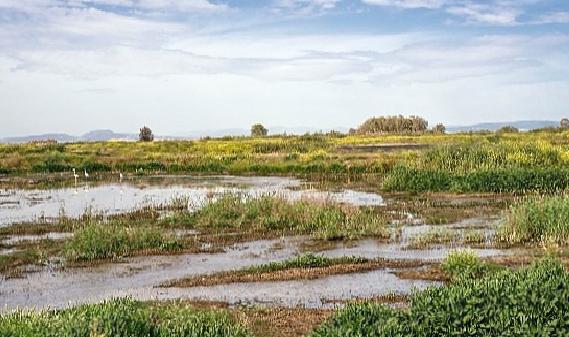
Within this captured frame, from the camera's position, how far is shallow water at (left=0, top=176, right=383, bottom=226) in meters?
28.4

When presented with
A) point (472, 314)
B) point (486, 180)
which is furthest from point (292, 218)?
point (472, 314)

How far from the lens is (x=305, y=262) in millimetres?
17062

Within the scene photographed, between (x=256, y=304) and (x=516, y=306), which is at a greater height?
(x=516, y=306)

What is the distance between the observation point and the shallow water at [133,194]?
28.4m

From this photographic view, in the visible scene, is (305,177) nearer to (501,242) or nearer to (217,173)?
(217,173)

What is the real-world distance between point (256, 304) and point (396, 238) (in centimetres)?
834

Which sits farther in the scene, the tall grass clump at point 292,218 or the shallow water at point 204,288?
the tall grass clump at point 292,218

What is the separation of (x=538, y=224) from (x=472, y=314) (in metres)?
11.6

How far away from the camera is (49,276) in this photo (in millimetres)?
16906

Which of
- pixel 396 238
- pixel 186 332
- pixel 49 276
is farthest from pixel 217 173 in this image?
pixel 186 332

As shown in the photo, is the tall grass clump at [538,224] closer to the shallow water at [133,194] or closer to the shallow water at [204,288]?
the shallow water at [204,288]

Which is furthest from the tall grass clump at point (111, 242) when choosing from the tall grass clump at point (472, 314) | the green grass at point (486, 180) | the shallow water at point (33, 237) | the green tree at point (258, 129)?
the green tree at point (258, 129)

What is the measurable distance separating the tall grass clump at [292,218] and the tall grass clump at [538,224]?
146 inches

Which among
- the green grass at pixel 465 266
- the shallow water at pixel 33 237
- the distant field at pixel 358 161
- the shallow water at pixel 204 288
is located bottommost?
the shallow water at pixel 204 288
